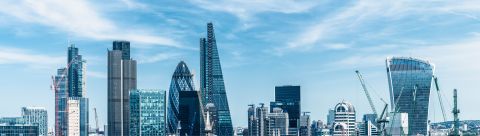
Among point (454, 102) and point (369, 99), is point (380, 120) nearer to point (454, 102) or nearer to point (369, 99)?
point (369, 99)

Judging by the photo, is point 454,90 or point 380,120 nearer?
point 454,90

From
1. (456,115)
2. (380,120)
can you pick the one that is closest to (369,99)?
(380,120)

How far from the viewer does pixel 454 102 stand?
515ft

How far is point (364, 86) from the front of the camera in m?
188

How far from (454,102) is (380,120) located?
38.3 m

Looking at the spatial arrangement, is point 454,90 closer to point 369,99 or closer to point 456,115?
point 456,115

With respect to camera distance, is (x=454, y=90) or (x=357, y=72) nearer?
(x=454, y=90)

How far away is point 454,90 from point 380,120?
4222 centimetres

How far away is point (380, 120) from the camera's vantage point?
194 m

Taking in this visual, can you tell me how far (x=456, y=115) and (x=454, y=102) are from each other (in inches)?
106

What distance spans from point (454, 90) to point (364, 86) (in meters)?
37.2

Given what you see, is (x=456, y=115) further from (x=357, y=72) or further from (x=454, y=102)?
(x=357, y=72)

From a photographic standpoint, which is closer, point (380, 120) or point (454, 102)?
point (454, 102)

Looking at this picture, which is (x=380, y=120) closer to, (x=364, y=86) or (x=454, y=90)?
(x=364, y=86)
